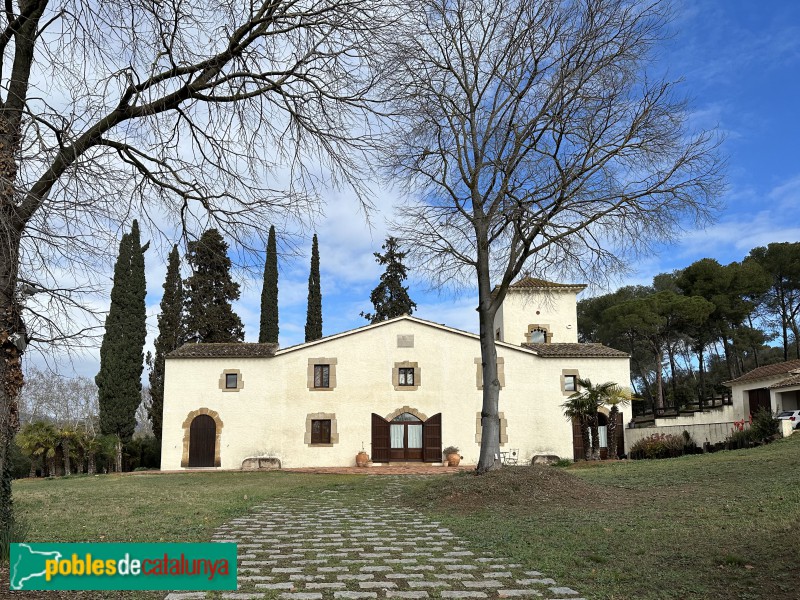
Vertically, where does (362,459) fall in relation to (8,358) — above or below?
below

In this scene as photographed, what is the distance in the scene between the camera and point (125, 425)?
29844mm

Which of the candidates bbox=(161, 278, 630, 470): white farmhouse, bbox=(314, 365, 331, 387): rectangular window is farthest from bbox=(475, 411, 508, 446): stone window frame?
bbox=(314, 365, 331, 387): rectangular window

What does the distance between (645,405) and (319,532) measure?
4353 centimetres

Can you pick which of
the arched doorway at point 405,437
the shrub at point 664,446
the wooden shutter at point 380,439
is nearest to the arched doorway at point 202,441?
the wooden shutter at point 380,439

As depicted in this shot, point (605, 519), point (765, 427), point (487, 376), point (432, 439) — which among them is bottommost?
point (605, 519)

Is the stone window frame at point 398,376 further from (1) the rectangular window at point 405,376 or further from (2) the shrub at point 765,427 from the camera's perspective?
(2) the shrub at point 765,427

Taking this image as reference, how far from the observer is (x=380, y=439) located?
26.7 m

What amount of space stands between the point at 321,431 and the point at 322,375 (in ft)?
7.53

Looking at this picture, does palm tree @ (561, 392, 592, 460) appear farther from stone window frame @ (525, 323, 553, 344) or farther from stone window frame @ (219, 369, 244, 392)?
stone window frame @ (219, 369, 244, 392)

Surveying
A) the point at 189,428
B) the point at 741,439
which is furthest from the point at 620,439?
the point at 189,428

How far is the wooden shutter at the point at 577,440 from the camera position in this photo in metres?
26.3

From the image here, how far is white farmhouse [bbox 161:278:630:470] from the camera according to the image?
26.3m

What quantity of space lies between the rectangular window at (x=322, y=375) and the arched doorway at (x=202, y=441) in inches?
176

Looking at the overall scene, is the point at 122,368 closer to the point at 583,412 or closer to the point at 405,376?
the point at 405,376
